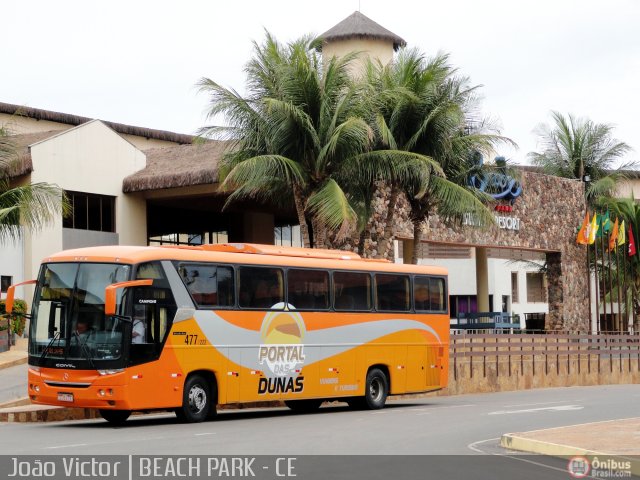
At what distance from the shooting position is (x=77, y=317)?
751 inches

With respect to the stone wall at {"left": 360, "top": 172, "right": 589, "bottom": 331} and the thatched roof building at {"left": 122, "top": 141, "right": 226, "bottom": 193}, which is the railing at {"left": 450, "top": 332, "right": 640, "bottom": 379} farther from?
the thatched roof building at {"left": 122, "top": 141, "right": 226, "bottom": 193}

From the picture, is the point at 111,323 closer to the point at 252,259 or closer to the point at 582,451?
the point at 252,259

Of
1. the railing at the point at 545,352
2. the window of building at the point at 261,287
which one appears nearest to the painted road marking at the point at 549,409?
the window of building at the point at 261,287

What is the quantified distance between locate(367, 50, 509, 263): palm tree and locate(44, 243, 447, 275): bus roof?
5553mm

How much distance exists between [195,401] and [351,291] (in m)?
4.88

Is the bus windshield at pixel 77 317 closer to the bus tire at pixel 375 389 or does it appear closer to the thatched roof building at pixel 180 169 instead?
the bus tire at pixel 375 389

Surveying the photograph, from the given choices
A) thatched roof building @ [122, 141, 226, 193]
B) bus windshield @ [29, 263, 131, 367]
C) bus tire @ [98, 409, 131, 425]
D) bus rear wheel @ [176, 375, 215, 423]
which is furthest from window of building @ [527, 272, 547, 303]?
bus windshield @ [29, 263, 131, 367]

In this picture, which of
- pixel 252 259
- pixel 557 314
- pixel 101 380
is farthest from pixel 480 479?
pixel 557 314

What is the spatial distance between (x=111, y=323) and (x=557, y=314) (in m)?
27.3

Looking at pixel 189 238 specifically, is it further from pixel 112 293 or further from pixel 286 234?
pixel 112 293

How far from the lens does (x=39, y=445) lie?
1493cm

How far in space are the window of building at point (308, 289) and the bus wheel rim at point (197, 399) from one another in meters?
2.79

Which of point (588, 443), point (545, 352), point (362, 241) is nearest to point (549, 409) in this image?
point (588, 443)

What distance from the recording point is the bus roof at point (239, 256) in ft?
63.8
